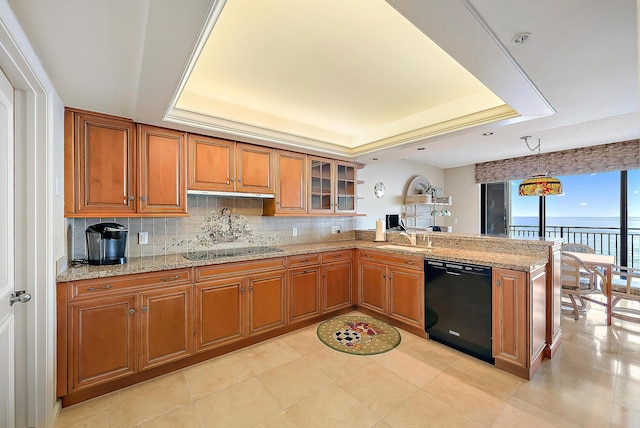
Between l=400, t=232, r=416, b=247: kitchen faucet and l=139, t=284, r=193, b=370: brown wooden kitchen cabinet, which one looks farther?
l=400, t=232, r=416, b=247: kitchen faucet

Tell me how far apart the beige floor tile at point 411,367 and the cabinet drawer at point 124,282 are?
1926 mm

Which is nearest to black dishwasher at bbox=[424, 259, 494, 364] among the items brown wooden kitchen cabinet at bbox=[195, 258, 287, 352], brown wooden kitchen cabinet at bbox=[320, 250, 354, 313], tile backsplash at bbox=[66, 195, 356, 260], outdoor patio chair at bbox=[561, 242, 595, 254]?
brown wooden kitchen cabinet at bbox=[320, 250, 354, 313]

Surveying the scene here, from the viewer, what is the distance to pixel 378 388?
209 centimetres

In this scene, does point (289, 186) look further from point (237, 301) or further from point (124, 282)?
point (124, 282)

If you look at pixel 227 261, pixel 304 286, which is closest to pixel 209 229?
pixel 227 261

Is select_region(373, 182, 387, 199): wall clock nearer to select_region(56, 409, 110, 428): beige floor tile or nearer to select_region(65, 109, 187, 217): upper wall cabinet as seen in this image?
select_region(65, 109, 187, 217): upper wall cabinet

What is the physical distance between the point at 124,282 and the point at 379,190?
13.2 ft

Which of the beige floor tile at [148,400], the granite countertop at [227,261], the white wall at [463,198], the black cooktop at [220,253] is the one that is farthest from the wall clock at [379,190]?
the beige floor tile at [148,400]

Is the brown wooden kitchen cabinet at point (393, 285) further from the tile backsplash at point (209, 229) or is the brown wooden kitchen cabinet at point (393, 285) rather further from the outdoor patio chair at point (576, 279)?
the outdoor patio chair at point (576, 279)

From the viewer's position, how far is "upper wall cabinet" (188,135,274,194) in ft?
8.84

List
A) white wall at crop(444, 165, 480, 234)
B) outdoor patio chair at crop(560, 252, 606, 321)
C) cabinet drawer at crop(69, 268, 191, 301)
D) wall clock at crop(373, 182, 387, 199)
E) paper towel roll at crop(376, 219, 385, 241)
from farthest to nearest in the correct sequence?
white wall at crop(444, 165, 480, 234) → wall clock at crop(373, 182, 387, 199) → paper towel roll at crop(376, 219, 385, 241) → outdoor patio chair at crop(560, 252, 606, 321) → cabinet drawer at crop(69, 268, 191, 301)

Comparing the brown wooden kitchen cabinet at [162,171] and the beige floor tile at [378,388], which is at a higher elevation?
the brown wooden kitchen cabinet at [162,171]

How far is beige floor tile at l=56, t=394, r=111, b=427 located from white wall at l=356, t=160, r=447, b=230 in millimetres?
3692

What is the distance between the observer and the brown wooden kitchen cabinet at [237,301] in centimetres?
245
